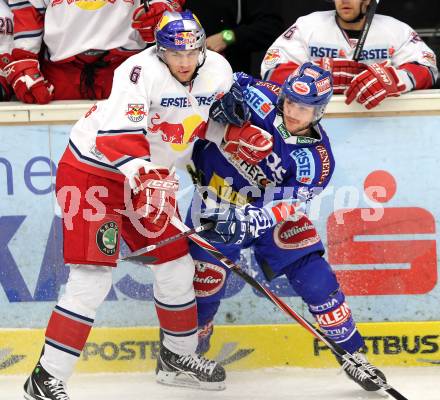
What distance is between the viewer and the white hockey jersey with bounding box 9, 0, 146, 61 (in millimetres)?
4617

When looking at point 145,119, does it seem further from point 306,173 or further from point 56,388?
point 56,388

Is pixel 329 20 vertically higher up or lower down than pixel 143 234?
higher up

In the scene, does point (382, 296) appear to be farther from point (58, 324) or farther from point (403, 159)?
point (58, 324)

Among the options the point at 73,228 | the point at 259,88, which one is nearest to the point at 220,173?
the point at 259,88

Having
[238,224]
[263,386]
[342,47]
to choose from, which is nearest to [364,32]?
[342,47]

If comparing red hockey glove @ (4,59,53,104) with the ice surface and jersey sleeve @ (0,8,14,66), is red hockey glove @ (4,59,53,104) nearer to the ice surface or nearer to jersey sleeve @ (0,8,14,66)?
jersey sleeve @ (0,8,14,66)

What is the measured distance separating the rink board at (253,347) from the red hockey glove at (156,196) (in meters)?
0.68

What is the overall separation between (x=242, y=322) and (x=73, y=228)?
980 mm

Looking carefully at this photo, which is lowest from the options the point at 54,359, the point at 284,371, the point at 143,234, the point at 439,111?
the point at 284,371

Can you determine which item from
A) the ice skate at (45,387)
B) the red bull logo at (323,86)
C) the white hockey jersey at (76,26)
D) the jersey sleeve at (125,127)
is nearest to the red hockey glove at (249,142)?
the red bull logo at (323,86)

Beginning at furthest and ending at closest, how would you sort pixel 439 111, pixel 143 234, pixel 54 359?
pixel 439 111, pixel 143 234, pixel 54 359

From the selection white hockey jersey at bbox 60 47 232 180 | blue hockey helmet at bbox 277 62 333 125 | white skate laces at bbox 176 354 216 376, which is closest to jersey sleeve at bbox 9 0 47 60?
white hockey jersey at bbox 60 47 232 180

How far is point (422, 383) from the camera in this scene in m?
4.30

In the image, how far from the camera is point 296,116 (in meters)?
4.03
